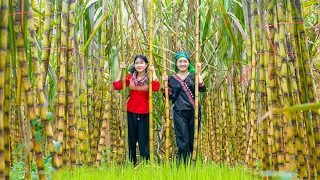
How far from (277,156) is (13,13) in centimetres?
114

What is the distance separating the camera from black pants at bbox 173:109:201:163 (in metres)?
3.53

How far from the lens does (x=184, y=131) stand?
11.6 feet

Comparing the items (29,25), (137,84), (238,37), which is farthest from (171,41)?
(29,25)

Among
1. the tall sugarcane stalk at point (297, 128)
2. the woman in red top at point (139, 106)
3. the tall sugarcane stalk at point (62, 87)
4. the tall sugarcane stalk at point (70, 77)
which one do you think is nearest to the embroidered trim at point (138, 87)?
the woman in red top at point (139, 106)

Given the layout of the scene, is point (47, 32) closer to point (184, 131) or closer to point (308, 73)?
point (308, 73)

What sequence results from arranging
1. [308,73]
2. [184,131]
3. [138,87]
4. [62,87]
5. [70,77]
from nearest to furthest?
1. [308,73]
2. [62,87]
3. [70,77]
4. [184,131]
5. [138,87]

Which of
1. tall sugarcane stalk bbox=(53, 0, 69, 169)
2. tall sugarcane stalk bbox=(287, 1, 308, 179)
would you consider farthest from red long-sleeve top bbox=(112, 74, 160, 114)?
tall sugarcane stalk bbox=(287, 1, 308, 179)

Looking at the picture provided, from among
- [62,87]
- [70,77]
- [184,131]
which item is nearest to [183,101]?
[184,131]

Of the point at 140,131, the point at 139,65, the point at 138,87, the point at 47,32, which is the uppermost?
the point at 47,32

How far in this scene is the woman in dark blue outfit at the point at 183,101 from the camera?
140 inches

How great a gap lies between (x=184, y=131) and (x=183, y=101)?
257mm

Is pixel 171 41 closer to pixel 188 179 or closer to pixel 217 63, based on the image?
pixel 217 63

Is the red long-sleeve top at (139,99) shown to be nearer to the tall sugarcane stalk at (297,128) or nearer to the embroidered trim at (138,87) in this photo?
the embroidered trim at (138,87)

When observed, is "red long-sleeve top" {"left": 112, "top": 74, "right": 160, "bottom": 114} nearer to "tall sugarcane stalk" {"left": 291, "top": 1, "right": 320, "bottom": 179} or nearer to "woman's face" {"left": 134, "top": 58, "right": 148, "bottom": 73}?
"woman's face" {"left": 134, "top": 58, "right": 148, "bottom": 73}
